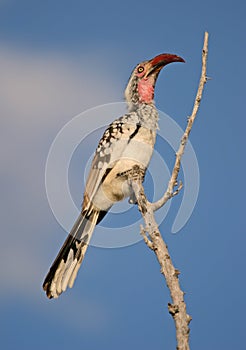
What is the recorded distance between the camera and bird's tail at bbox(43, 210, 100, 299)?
6.84m

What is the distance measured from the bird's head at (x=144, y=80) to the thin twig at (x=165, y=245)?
1.71m

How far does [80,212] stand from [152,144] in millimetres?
1244

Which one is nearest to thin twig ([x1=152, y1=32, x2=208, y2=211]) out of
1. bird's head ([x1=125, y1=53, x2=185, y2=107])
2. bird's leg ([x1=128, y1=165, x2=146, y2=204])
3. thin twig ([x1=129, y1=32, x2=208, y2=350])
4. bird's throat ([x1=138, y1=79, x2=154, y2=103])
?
thin twig ([x1=129, y1=32, x2=208, y2=350])

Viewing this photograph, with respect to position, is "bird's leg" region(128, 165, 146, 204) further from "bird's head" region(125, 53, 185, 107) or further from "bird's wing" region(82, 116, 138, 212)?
"bird's head" region(125, 53, 185, 107)

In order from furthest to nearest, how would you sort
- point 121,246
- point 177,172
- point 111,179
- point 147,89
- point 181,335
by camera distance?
point 147,89, point 111,179, point 121,246, point 177,172, point 181,335

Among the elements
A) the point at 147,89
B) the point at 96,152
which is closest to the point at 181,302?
the point at 96,152

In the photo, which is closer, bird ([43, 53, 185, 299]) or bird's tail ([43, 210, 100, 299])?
bird's tail ([43, 210, 100, 299])

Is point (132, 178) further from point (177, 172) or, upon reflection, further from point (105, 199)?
point (177, 172)

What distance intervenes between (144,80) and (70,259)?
2700 millimetres

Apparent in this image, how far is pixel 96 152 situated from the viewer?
8180mm

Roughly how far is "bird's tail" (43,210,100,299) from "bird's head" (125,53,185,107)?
184 centimetres

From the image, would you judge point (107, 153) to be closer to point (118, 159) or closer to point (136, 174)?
point (118, 159)

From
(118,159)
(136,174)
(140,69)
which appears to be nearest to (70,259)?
(136,174)

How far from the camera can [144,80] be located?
8453 mm
